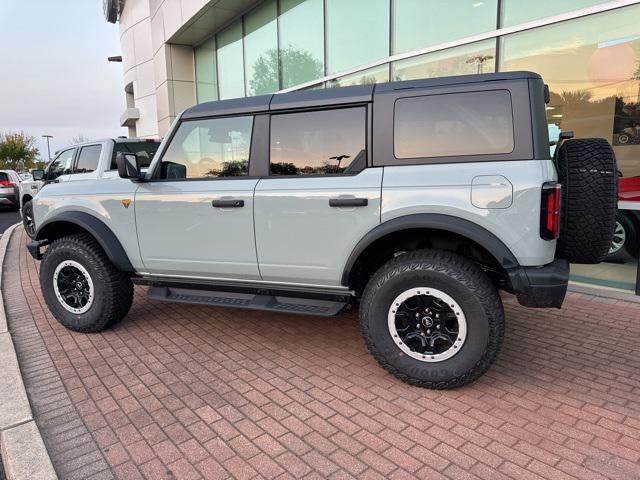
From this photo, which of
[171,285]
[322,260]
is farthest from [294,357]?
[171,285]

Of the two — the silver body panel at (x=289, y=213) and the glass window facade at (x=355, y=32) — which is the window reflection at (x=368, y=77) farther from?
the silver body panel at (x=289, y=213)

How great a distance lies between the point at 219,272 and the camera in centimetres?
368

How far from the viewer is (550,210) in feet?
8.70

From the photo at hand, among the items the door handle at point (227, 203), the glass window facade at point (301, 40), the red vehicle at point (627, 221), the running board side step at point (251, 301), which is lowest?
the running board side step at point (251, 301)

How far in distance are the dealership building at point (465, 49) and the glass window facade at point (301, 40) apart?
21mm

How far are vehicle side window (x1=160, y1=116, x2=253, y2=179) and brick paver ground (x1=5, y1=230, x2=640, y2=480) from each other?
4.91 feet

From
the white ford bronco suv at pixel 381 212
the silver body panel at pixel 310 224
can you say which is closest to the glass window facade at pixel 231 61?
the white ford bronco suv at pixel 381 212

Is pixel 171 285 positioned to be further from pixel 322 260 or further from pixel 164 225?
pixel 322 260

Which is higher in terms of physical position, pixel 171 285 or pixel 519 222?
pixel 519 222

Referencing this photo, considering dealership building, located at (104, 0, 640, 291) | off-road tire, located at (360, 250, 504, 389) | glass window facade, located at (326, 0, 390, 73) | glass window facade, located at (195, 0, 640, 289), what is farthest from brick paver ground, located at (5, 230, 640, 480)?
glass window facade, located at (326, 0, 390, 73)

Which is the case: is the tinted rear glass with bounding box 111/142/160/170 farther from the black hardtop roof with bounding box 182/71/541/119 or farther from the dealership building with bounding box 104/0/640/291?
the dealership building with bounding box 104/0/640/291

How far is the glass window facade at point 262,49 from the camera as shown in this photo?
36.0 ft

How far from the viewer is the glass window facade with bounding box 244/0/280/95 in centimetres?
1096

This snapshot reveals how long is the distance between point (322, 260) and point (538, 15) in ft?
15.3
